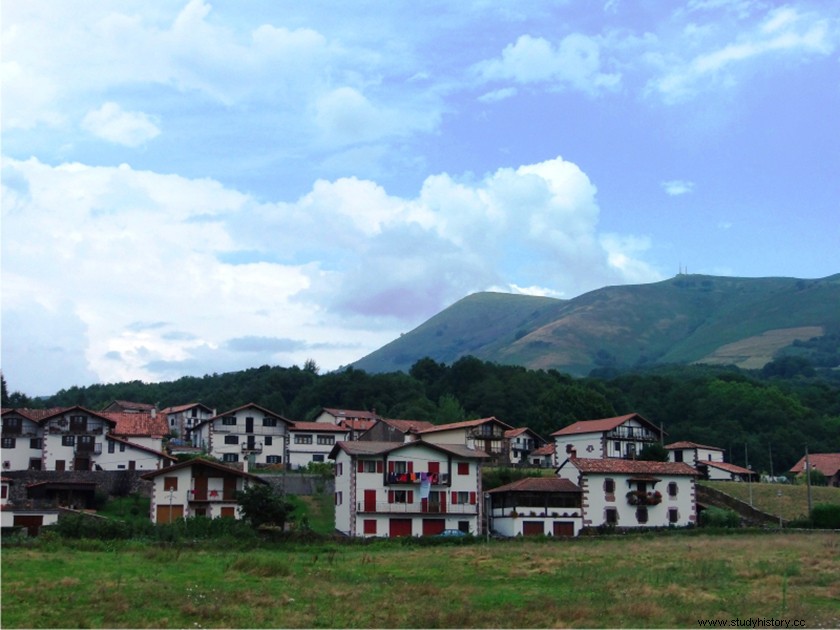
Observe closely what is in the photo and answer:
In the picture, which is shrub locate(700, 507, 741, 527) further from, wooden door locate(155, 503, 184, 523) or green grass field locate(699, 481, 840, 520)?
wooden door locate(155, 503, 184, 523)

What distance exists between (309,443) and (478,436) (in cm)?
1704

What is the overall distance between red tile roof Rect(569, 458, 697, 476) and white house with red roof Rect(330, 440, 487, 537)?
7579 millimetres

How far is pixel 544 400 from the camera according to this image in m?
126

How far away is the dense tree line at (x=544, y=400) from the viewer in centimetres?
12912

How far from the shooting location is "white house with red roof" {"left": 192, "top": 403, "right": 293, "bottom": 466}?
9256 cm

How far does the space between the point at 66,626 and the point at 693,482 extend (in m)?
55.1

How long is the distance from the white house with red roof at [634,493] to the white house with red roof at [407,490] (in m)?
7.65

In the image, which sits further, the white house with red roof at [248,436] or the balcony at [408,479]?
A: the white house with red roof at [248,436]

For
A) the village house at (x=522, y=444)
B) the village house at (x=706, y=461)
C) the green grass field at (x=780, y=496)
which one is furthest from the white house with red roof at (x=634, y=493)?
the village house at (x=706, y=461)

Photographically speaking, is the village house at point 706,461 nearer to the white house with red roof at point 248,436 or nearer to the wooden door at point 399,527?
the white house with red roof at point 248,436

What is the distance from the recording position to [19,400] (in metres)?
145

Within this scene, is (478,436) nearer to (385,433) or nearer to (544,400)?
(385,433)

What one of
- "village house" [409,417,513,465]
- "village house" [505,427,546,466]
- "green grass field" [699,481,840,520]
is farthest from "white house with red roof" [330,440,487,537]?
"village house" [505,427,546,466]

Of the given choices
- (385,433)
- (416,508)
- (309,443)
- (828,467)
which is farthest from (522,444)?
(416,508)
